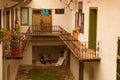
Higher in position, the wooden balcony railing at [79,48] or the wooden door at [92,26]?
the wooden door at [92,26]

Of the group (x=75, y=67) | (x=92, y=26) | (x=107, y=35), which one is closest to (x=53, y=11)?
(x=75, y=67)

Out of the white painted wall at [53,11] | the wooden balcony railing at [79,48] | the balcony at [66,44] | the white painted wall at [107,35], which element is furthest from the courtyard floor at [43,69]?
the white painted wall at [107,35]

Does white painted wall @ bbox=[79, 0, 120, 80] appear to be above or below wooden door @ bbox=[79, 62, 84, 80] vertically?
above

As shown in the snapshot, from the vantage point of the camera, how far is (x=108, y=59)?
476 inches

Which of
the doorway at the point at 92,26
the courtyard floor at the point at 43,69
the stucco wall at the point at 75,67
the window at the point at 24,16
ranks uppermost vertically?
the window at the point at 24,16

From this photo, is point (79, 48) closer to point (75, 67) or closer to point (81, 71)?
point (81, 71)

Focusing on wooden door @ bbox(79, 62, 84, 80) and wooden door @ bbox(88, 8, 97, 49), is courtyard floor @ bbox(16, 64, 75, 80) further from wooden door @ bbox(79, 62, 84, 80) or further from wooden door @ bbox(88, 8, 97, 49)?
wooden door @ bbox(88, 8, 97, 49)

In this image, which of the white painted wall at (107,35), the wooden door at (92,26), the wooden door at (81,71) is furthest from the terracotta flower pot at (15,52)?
the wooden door at (81,71)

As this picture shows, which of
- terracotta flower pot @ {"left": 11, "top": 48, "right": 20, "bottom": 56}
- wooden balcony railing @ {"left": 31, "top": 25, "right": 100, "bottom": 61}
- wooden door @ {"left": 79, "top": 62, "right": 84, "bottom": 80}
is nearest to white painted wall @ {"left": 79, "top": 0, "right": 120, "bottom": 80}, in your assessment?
wooden balcony railing @ {"left": 31, "top": 25, "right": 100, "bottom": 61}

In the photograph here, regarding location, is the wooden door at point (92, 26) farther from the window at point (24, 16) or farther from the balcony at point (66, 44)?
the window at point (24, 16)

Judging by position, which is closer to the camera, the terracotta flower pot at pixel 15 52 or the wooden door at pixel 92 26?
the terracotta flower pot at pixel 15 52

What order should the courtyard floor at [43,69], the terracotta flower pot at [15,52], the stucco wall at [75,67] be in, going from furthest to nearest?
1. the courtyard floor at [43,69]
2. the stucco wall at [75,67]
3. the terracotta flower pot at [15,52]

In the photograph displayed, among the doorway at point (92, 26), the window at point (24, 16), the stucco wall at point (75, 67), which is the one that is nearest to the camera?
the doorway at point (92, 26)

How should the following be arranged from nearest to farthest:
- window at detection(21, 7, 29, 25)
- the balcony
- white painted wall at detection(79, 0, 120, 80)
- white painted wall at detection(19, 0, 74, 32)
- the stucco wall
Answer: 1. white painted wall at detection(79, 0, 120, 80)
2. the balcony
3. the stucco wall
4. window at detection(21, 7, 29, 25)
5. white painted wall at detection(19, 0, 74, 32)
